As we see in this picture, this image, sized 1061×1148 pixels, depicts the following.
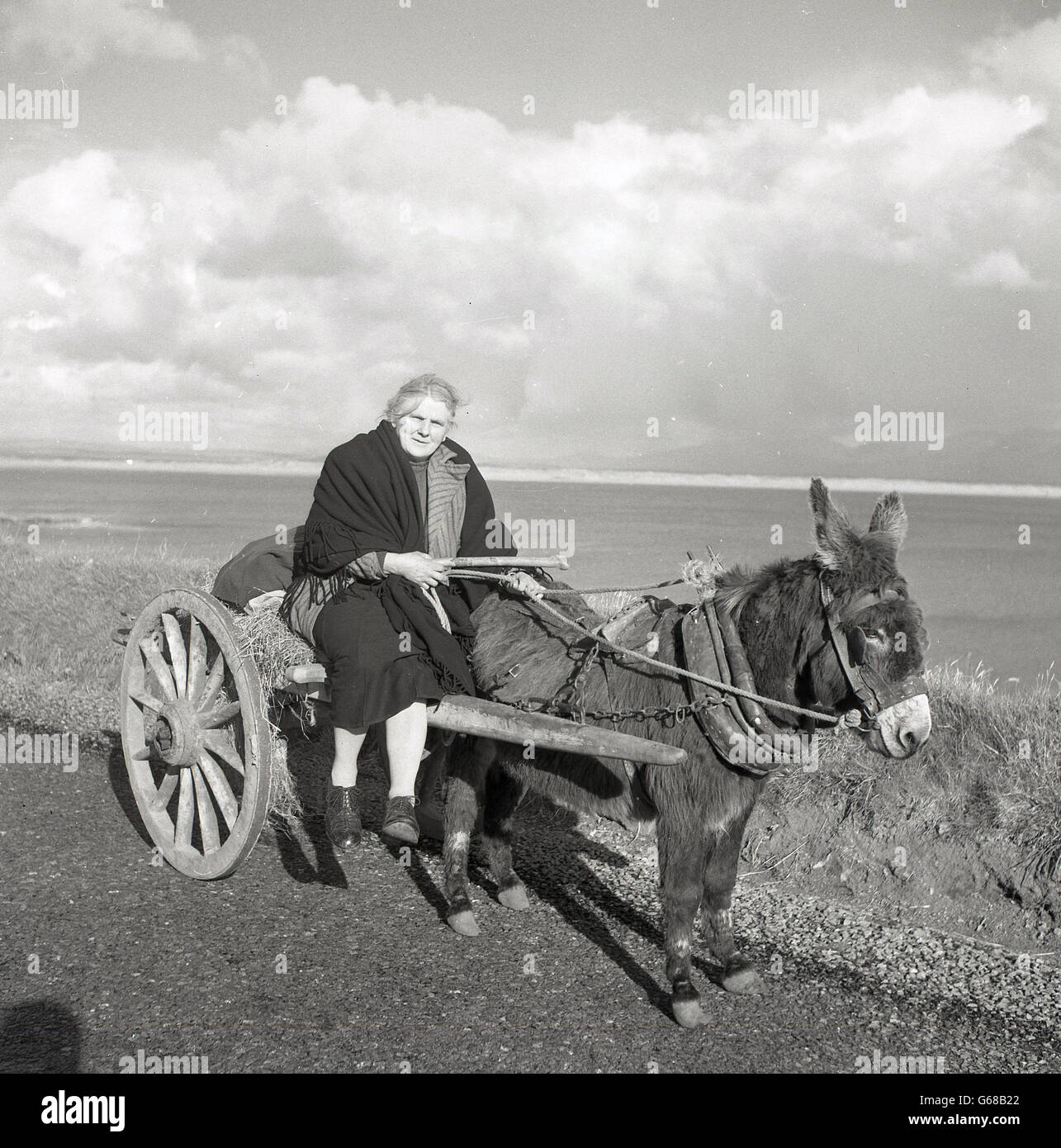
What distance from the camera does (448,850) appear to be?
543 cm

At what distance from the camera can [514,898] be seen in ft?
18.0

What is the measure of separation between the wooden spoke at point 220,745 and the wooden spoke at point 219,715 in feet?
0.16

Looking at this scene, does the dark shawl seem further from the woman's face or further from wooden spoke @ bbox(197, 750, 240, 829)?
wooden spoke @ bbox(197, 750, 240, 829)

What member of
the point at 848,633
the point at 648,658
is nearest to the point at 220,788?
the point at 648,658

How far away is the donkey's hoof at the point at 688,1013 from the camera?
4.22 m

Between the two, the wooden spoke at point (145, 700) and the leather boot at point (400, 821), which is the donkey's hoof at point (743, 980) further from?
the wooden spoke at point (145, 700)

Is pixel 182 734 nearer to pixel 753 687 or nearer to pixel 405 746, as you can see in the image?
pixel 405 746

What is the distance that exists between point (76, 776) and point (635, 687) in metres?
4.77

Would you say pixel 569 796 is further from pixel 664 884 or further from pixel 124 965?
pixel 124 965

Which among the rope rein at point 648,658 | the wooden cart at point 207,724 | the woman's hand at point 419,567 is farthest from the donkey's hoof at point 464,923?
the woman's hand at point 419,567

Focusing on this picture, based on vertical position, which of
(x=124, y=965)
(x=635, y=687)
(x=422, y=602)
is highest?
(x=422, y=602)

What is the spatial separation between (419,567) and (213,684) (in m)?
1.45

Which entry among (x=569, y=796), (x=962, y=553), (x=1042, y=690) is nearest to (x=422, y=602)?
(x=569, y=796)

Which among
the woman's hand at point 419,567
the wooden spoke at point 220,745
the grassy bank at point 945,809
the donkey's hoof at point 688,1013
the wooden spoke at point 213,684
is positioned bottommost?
the donkey's hoof at point 688,1013
